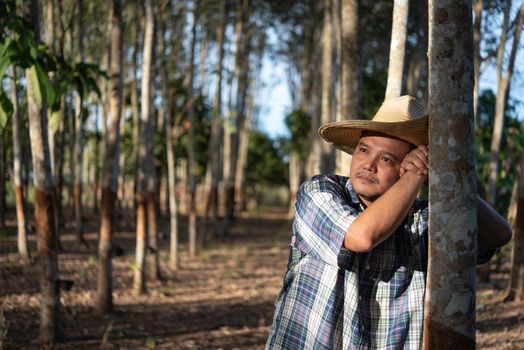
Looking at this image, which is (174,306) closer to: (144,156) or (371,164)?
(144,156)

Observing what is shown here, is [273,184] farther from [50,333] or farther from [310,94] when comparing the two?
[50,333]

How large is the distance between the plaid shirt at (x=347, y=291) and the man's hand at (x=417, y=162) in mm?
231

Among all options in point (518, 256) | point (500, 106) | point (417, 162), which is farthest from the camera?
point (500, 106)

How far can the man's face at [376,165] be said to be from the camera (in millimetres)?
2172

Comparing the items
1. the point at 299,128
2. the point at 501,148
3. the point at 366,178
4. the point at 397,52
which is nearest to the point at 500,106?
the point at 501,148

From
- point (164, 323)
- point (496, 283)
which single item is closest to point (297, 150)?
point (496, 283)

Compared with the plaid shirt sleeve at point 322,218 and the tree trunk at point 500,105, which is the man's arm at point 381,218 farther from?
the tree trunk at point 500,105

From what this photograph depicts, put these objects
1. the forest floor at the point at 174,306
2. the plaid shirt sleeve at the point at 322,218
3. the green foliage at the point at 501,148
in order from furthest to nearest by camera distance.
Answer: the green foliage at the point at 501,148, the forest floor at the point at 174,306, the plaid shirt sleeve at the point at 322,218

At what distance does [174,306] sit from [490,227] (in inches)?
257

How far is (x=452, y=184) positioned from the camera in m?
1.90

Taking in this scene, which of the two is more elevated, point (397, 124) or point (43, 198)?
point (397, 124)

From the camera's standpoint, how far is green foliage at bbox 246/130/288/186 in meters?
34.7

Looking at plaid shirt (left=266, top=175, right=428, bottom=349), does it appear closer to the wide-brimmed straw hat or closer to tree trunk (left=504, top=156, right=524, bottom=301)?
the wide-brimmed straw hat

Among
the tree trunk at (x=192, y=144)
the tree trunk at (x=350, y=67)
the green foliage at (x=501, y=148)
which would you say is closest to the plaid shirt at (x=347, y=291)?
the tree trunk at (x=350, y=67)
